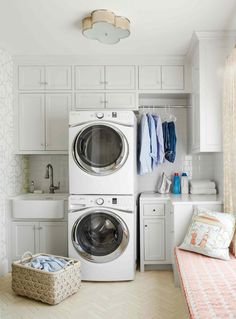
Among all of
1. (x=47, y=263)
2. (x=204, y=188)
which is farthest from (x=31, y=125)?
(x=204, y=188)

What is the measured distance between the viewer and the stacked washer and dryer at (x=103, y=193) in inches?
126

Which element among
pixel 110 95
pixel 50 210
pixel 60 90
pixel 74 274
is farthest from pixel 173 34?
pixel 74 274

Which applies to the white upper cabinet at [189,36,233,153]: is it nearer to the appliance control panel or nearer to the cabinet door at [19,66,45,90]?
the appliance control panel

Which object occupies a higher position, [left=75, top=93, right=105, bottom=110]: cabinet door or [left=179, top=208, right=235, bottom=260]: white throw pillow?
[left=75, top=93, right=105, bottom=110]: cabinet door

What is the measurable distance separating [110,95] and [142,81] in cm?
40

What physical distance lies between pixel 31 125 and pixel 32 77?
553mm

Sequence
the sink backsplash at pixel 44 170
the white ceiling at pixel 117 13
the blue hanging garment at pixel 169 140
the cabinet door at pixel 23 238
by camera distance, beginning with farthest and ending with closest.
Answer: the sink backsplash at pixel 44 170
the blue hanging garment at pixel 169 140
the cabinet door at pixel 23 238
the white ceiling at pixel 117 13

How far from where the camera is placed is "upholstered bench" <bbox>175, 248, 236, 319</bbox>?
173 cm

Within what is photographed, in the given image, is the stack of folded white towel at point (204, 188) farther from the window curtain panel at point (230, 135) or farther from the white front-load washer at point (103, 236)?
the white front-load washer at point (103, 236)


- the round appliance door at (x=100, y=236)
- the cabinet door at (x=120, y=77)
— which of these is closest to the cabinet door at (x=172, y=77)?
the cabinet door at (x=120, y=77)

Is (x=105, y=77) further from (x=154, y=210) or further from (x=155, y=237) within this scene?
(x=155, y=237)

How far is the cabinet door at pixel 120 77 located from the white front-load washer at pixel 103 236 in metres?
1.31

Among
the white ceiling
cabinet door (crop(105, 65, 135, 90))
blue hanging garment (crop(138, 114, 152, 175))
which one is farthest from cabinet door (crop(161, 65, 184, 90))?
blue hanging garment (crop(138, 114, 152, 175))

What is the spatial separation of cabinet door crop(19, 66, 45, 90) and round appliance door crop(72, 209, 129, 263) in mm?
1621
